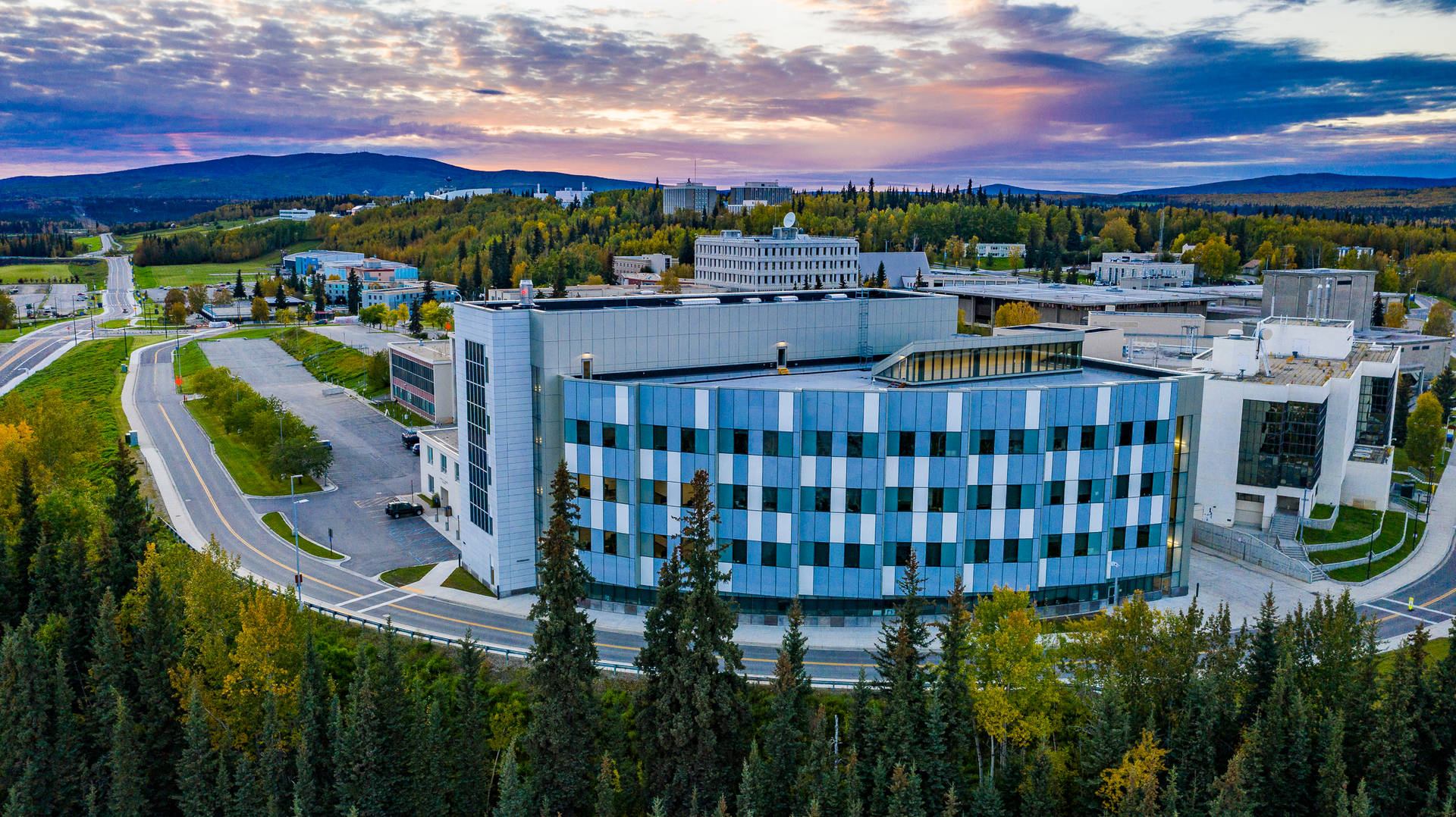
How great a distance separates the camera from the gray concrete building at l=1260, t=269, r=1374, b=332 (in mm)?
119625

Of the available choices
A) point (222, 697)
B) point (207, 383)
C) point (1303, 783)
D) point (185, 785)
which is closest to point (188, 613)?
point (222, 697)

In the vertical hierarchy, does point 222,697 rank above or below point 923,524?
below

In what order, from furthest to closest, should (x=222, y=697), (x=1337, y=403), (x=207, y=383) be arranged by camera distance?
(x=207, y=383) < (x=1337, y=403) < (x=222, y=697)

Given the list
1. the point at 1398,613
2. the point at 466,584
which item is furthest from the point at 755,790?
the point at 1398,613

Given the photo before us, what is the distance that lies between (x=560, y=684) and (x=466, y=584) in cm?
2230

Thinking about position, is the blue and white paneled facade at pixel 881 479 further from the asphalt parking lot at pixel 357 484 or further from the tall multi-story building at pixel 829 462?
the asphalt parking lot at pixel 357 484

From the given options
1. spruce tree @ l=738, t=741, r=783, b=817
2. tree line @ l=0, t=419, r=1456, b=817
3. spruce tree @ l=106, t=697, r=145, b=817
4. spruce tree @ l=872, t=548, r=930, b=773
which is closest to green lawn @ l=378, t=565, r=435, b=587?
tree line @ l=0, t=419, r=1456, b=817

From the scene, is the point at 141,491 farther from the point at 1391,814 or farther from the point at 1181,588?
the point at 1391,814

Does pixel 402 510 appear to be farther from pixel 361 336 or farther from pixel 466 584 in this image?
pixel 361 336

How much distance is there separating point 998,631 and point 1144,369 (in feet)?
96.6

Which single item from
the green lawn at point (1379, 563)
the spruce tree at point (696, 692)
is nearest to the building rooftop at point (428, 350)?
the spruce tree at point (696, 692)

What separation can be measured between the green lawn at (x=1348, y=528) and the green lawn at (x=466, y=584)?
56.6m

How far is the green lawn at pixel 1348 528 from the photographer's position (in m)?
73.2

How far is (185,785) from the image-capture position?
153 ft
